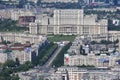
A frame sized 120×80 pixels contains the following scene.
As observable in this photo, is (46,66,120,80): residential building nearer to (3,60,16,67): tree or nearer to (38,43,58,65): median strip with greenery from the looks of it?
(3,60,16,67): tree

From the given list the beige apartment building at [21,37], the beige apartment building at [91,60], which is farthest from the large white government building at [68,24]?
the beige apartment building at [91,60]

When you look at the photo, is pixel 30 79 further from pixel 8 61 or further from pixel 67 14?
pixel 67 14

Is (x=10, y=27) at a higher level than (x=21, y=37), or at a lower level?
lower

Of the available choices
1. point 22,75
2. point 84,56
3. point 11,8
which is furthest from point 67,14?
point 22,75

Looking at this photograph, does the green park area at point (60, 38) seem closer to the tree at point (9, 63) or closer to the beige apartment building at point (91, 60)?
the beige apartment building at point (91, 60)

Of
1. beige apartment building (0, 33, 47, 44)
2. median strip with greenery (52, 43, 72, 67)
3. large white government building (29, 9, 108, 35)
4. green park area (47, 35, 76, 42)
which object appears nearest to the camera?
median strip with greenery (52, 43, 72, 67)

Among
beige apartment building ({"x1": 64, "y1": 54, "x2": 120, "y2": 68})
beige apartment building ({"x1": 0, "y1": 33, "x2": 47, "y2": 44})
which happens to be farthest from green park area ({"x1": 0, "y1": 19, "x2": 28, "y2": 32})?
beige apartment building ({"x1": 64, "y1": 54, "x2": 120, "y2": 68})

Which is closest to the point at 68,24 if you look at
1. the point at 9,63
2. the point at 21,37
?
the point at 21,37

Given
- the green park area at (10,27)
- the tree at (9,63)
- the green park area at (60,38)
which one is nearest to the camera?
the tree at (9,63)

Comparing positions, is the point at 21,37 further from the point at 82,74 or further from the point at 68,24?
the point at 82,74

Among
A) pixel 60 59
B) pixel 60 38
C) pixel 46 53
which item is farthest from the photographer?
pixel 60 38
